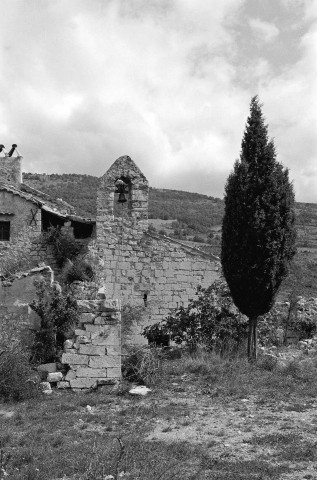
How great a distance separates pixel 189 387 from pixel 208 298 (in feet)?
15.6

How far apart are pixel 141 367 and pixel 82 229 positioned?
909 centimetres

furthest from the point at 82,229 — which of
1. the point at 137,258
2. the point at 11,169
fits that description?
the point at 11,169

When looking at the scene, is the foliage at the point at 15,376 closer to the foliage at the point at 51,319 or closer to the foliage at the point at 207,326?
the foliage at the point at 51,319

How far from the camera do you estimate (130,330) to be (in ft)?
57.3

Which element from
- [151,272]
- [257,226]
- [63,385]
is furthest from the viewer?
[151,272]

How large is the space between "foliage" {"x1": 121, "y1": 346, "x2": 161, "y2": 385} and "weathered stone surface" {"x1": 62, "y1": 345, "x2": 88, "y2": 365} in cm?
102

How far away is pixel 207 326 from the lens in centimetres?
1486

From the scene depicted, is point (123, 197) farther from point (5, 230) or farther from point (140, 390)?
point (140, 390)

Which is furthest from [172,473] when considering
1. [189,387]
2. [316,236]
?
[316,236]

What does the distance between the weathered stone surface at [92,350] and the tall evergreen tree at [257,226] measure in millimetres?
4437

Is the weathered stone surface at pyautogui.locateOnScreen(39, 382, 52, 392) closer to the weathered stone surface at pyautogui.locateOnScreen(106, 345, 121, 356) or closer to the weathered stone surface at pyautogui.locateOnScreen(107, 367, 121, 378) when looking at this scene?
the weathered stone surface at pyautogui.locateOnScreen(107, 367, 121, 378)

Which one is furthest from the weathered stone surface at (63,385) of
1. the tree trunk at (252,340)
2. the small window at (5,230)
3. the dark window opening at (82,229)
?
the small window at (5,230)

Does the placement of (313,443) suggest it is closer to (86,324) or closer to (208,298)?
(86,324)

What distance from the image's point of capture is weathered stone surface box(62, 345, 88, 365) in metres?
11.2
